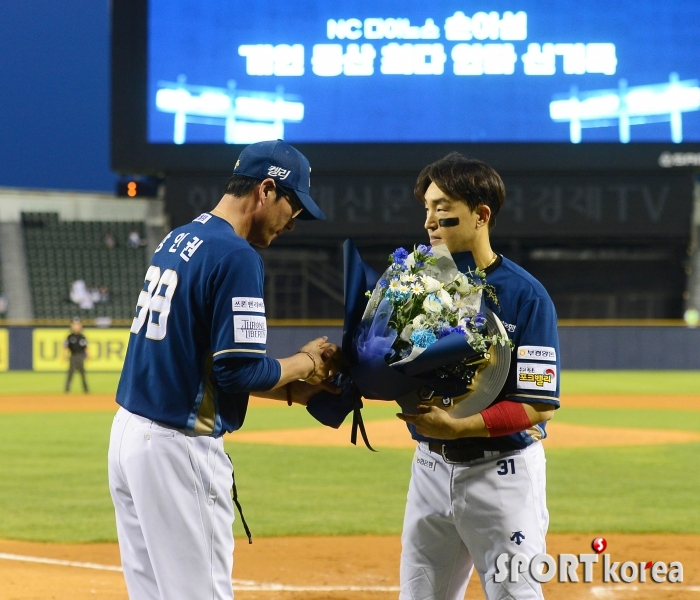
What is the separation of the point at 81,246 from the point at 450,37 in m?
14.6

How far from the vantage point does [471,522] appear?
3.09m

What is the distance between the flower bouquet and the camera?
2861 mm

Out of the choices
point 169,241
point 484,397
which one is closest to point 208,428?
point 169,241

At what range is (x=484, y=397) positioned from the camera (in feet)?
9.96

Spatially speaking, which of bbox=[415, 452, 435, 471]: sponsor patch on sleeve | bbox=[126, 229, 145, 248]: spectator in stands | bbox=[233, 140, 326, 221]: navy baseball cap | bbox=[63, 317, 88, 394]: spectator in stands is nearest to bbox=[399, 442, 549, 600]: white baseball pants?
bbox=[415, 452, 435, 471]: sponsor patch on sleeve

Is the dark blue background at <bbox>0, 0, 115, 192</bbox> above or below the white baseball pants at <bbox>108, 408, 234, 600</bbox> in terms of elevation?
above

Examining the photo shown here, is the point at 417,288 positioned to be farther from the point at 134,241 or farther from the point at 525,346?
the point at 134,241

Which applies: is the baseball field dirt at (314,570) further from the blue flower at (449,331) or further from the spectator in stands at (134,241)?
the spectator in stands at (134,241)

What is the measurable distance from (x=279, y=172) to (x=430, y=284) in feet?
2.19

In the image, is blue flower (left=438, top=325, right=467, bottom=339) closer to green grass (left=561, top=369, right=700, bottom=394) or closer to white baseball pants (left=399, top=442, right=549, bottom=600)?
white baseball pants (left=399, top=442, right=549, bottom=600)

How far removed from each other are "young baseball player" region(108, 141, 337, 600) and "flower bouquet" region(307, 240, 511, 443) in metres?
0.31

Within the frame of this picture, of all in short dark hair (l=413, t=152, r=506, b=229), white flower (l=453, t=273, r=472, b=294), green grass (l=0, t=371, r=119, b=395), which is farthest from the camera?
green grass (l=0, t=371, r=119, b=395)

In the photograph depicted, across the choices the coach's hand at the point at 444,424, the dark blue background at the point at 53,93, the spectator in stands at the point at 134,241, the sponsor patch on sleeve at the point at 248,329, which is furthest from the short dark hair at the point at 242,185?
the dark blue background at the point at 53,93

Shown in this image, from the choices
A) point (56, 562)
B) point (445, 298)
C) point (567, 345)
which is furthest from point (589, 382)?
point (445, 298)
